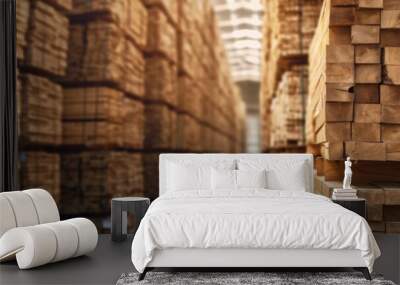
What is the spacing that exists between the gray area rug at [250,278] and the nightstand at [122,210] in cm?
116

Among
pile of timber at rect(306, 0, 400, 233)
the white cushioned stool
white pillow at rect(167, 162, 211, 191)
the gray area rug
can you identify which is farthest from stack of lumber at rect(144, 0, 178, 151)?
the gray area rug

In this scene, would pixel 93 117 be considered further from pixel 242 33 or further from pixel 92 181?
pixel 242 33

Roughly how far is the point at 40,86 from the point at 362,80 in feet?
10.3

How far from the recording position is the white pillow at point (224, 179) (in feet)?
15.0

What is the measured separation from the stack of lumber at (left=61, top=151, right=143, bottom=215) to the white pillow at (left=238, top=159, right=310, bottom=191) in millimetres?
1720

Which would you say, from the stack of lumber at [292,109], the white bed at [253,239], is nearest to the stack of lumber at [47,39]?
the stack of lumber at [292,109]

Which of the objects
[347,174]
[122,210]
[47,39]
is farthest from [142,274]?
[47,39]

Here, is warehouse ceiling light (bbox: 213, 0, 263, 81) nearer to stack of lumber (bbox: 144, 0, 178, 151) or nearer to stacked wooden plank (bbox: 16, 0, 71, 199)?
stack of lumber (bbox: 144, 0, 178, 151)

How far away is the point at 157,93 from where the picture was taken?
691cm

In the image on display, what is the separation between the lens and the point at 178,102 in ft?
26.5

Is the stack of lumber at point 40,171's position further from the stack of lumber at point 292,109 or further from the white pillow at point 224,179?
the stack of lumber at point 292,109

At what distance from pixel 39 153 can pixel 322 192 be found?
2898mm

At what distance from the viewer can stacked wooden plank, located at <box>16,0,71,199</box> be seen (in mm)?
5250

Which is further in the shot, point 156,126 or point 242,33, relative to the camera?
point 242,33
